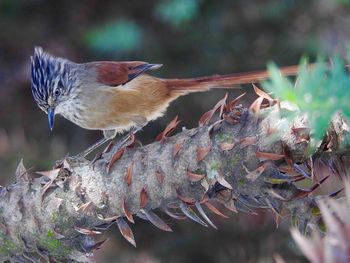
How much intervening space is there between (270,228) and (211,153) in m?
1.42

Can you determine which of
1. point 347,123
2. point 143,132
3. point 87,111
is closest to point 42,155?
point 87,111

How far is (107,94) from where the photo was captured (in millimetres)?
2908

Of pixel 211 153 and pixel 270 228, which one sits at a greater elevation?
pixel 211 153

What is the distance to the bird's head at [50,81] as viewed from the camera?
257cm

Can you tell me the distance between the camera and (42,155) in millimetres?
2920

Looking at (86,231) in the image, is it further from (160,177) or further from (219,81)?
(219,81)

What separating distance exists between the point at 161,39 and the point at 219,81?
58.3 inches

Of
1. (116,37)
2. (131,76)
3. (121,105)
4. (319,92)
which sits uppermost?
(319,92)

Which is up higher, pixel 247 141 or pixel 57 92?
pixel 247 141

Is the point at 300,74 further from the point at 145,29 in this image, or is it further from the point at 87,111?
the point at 145,29

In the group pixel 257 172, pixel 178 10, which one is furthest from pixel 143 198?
pixel 178 10

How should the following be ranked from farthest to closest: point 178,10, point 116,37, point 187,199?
point 116,37
point 178,10
point 187,199

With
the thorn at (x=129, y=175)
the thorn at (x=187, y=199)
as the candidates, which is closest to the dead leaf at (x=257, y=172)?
the thorn at (x=187, y=199)

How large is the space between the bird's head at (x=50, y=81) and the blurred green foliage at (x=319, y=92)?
1893 millimetres
